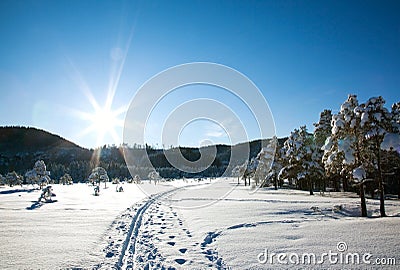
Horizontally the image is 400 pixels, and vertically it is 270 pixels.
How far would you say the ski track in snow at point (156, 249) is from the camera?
667 cm

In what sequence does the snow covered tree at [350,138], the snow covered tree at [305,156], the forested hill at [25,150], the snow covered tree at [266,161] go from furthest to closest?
the forested hill at [25,150] → the snow covered tree at [266,161] → the snow covered tree at [305,156] → the snow covered tree at [350,138]

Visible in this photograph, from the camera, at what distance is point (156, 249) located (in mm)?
8094

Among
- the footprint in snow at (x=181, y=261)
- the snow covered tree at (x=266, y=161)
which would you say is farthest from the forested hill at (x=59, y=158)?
the footprint in snow at (x=181, y=261)

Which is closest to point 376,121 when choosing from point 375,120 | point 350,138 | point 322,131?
point 375,120

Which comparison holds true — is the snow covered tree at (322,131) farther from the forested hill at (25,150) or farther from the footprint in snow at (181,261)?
the forested hill at (25,150)

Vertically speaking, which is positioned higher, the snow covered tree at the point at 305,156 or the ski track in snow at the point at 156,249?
the snow covered tree at the point at 305,156

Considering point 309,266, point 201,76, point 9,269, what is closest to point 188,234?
point 309,266

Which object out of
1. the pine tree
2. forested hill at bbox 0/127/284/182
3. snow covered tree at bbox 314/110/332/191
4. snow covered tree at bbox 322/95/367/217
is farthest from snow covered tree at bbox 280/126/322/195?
forested hill at bbox 0/127/284/182

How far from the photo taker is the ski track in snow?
6666 millimetres

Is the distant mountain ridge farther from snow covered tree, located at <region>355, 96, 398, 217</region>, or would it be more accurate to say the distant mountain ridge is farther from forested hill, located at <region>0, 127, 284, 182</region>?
snow covered tree, located at <region>355, 96, 398, 217</region>

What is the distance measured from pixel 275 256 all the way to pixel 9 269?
277 inches

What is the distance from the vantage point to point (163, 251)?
7844mm

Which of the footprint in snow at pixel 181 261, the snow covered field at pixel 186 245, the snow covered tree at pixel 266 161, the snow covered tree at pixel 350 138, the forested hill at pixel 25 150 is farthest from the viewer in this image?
the forested hill at pixel 25 150

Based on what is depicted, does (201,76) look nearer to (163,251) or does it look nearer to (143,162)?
(163,251)
